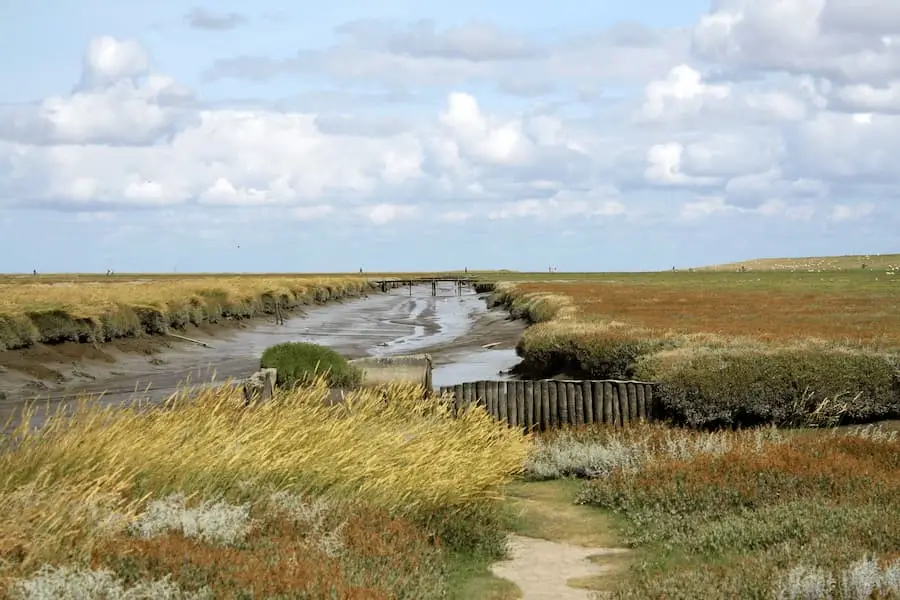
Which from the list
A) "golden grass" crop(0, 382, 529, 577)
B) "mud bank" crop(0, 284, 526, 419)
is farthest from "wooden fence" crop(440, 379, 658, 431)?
"mud bank" crop(0, 284, 526, 419)

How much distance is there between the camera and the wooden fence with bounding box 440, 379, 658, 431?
64.1 feet

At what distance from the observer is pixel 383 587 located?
26.7ft

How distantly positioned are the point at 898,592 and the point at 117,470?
6676 millimetres

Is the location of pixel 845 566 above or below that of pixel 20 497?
below

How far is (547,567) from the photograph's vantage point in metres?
10.7

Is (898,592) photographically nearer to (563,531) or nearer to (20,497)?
(563,531)

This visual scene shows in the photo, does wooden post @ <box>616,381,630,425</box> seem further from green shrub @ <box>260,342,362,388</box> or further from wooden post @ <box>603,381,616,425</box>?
green shrub @ <box>260,342,362,388</box>

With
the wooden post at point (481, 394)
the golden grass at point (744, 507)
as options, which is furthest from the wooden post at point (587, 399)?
the golden grass at point (744, 507)

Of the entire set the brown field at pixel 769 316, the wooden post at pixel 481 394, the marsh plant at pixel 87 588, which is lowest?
the wooden post at pixel 481 394

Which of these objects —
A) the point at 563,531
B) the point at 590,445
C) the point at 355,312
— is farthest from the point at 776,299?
the point at 563,531

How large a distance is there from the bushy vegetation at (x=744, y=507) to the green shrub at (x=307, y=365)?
687cm

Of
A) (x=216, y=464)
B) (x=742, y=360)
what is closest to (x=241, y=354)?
(x=742, y=360)

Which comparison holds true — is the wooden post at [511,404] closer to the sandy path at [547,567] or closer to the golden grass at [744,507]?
the golden grass at [744,507]

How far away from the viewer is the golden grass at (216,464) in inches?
315
